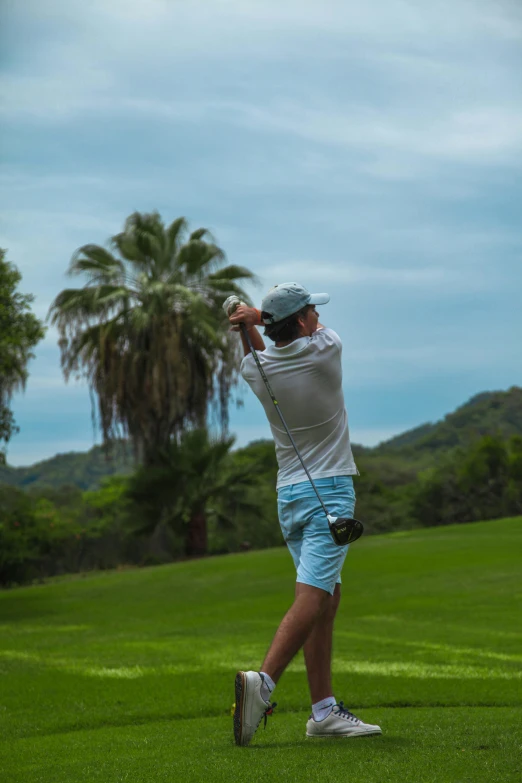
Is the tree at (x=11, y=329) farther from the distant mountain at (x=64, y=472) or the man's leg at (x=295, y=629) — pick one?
the distant mountain at (x=64, y=472)

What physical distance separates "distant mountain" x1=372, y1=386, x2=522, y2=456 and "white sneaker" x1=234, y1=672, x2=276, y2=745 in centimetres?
5238

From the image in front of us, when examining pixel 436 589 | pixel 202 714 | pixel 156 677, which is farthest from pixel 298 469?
pixel 436 589

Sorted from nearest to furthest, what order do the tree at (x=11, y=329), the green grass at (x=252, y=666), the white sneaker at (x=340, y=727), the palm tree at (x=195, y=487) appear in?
1. the green grass at (x=252, y=666)
2. the white sneaker at (x=340, y=727)
3. the tree at (x=11, y=329)
4. the palm tree at (x=195, y=487)

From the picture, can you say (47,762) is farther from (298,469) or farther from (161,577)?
(161,577)

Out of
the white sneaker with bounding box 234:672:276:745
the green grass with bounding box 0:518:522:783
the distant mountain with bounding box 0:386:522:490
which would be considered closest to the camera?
the green grass with bounding box 0:518:522:783

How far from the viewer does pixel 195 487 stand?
24.2 meters

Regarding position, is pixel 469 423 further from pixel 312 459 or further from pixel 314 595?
pixel 314 595

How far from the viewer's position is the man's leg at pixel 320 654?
189 inches

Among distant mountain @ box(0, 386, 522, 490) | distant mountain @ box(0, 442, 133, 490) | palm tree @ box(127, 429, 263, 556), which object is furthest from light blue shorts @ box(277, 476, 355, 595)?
distant mountain @ box(0, 442, 133, 490)

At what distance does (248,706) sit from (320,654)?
59 centimetres

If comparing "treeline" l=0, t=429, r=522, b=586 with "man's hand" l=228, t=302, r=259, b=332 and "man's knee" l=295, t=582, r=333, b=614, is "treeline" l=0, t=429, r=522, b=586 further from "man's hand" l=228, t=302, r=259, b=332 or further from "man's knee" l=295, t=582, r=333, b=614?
"man's knee" l=295, t=582, r=333, b=614

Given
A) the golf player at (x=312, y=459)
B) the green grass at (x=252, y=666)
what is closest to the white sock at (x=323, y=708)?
the golf player at (x=312, y=459)

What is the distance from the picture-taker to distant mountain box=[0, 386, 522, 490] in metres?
60.0

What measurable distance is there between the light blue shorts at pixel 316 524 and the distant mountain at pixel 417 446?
45315mm
